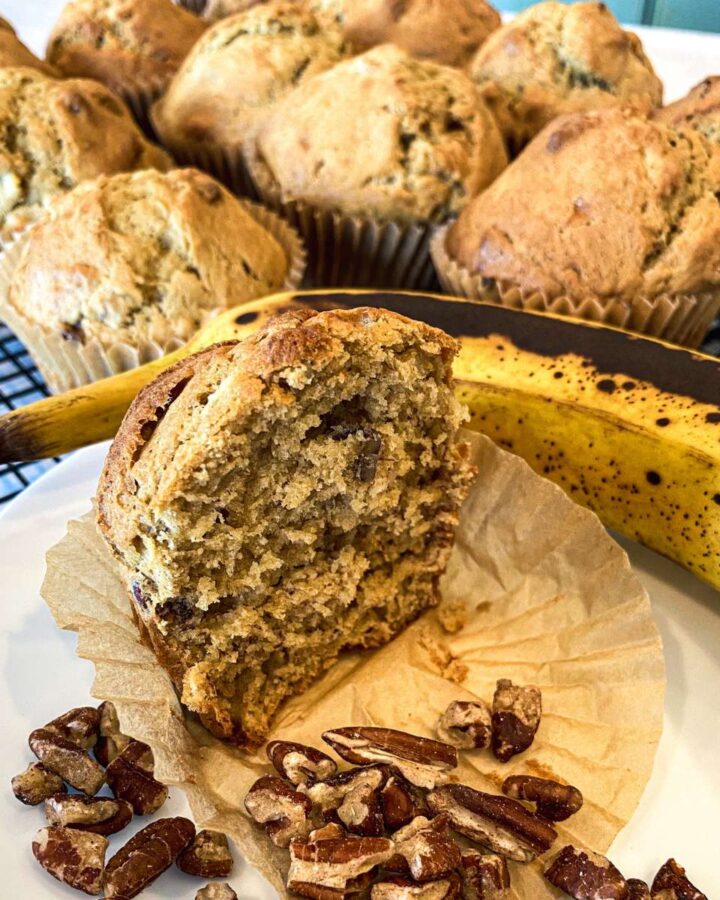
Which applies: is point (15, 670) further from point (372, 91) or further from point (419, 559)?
point (372, 91)

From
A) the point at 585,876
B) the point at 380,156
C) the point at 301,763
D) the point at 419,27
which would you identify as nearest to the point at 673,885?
the point at 585,876

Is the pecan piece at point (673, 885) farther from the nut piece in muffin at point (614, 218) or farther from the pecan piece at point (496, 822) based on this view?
the nut piece in muffin at point (614, 218)

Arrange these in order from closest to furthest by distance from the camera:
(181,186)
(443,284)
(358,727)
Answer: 1. (358,727)
2. (181,186)
3. (443,284)

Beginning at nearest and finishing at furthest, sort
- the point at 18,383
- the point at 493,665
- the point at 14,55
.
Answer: the point at 493,665 < the point at 18,383 < the point at 14,55

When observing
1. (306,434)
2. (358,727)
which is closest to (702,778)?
(358,727)

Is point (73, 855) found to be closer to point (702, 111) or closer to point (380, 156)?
point (380, 156)

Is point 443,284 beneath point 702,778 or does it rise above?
above

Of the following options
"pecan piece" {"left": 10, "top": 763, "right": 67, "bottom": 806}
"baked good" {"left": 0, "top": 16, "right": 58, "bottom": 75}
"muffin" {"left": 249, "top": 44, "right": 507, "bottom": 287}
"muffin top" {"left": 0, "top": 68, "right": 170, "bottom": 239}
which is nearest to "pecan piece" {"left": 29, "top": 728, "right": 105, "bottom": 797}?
"pecan piece" {"left": 10, "top": 763, "right": 67, "bottom": 806}

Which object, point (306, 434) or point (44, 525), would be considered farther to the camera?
point (44, 525)
